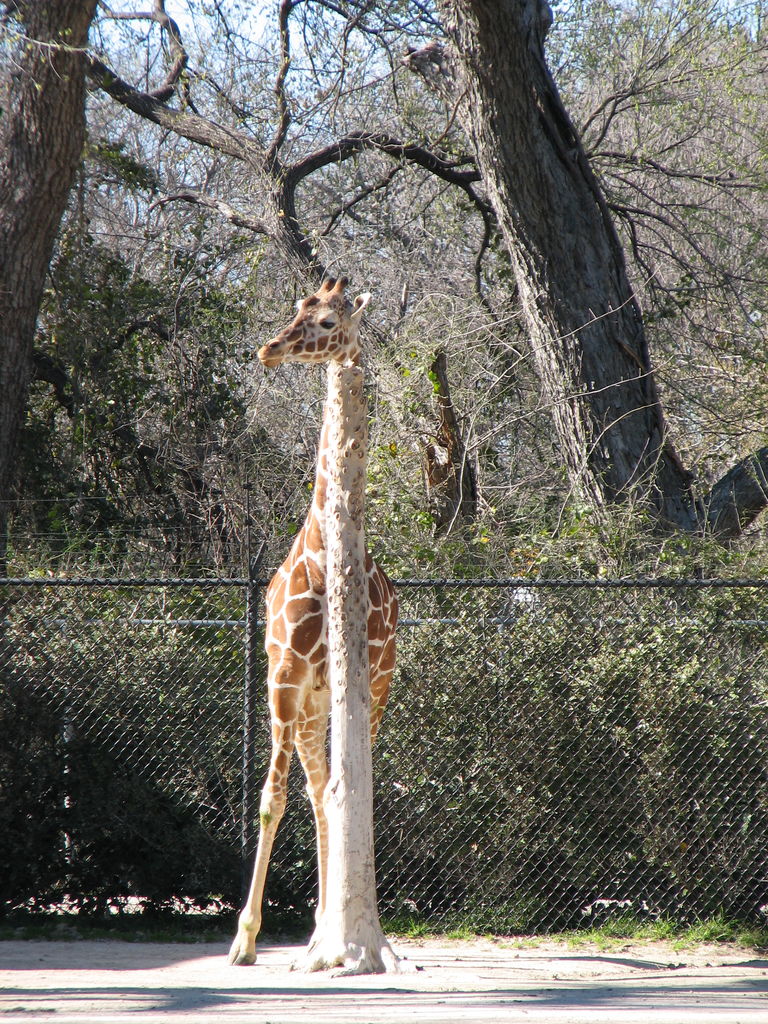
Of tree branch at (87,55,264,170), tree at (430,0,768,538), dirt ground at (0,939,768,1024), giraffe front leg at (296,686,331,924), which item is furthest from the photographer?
tree branch at (87,55,264,170)

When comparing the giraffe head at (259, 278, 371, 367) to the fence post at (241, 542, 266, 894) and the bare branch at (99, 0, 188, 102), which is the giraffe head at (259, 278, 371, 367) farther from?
the bare branch at (99, 0, 188, 102)

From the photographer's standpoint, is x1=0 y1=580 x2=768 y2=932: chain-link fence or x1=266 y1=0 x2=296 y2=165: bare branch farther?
x1=266 y1=0 x2=296 y2=165: bare branch

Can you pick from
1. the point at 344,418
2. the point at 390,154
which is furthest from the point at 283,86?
the point at 344,418

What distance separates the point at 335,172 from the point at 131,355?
3673mm

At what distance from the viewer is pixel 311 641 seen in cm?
442

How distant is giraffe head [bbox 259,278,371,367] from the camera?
13.7 feet

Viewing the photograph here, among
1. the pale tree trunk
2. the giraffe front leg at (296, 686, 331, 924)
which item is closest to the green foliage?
the giraffe front leg at (296, 686, 331, 924)

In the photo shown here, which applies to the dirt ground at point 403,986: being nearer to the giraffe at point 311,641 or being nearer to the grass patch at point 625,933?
the grass patch at point 625,933

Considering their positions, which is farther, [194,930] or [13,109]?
[13,109]

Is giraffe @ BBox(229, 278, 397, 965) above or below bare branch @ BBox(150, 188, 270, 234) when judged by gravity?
below

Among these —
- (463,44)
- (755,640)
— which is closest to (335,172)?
(463,44)

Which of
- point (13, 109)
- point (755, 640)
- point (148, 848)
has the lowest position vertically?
point (148, 848)

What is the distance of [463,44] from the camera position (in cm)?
735

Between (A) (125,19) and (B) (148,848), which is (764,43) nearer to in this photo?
(A) (125,19)
